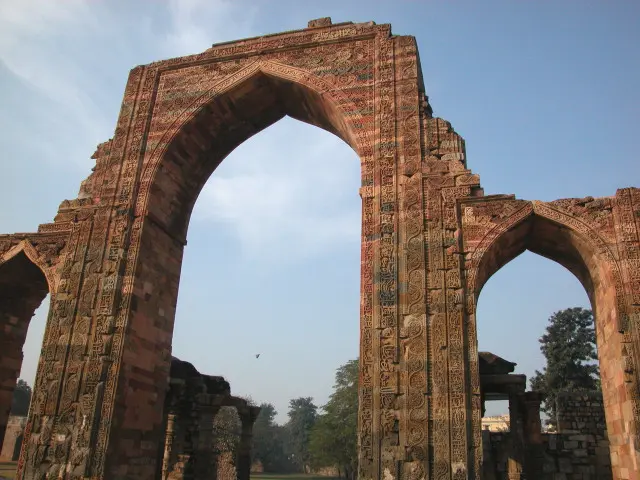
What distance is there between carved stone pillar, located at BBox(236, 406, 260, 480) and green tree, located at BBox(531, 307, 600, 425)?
15.3 metres

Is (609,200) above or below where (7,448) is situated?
above

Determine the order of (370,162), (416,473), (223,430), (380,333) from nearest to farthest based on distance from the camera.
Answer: (416,473) → (380,333) → (370,162) → (223,430)

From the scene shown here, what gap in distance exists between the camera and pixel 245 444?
13984 mm

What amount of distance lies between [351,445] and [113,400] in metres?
21.7

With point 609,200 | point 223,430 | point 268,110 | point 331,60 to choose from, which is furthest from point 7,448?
point 609,200

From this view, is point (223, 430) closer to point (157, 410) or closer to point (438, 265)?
point (157, 410)

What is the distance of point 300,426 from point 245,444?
137 feet

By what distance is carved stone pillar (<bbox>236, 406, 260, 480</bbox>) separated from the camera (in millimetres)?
13367

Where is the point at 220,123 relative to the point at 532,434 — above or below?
above

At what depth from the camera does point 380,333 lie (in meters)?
7.52

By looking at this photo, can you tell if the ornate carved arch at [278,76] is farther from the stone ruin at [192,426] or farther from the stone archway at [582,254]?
the stone ruin at [192,426]

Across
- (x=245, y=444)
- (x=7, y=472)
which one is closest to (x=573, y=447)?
(x=245, y=444)

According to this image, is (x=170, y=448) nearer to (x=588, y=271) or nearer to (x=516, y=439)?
(x=516, y=439)

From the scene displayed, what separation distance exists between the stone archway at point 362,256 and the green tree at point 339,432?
65.3ft
